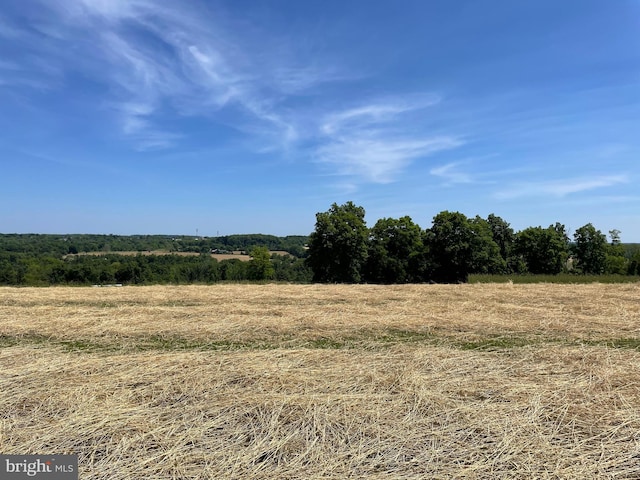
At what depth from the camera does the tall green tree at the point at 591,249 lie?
3909 centimetres

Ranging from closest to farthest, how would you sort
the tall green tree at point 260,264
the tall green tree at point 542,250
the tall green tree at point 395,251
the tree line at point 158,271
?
1. the tall green tree at point 395,251
2. the tall green tree at point 542,250
3. the tree line at point 158,271
4. the tall green tree at point 260,264

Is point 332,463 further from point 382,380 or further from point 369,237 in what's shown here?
point 369,237

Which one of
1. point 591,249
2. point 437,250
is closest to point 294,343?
point 437,250

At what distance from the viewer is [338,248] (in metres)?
29.4

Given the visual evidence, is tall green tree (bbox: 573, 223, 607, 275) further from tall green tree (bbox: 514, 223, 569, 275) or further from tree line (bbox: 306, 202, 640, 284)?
tree line (bbox: 306, 202, 640, 284)

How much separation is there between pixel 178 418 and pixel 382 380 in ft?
7.34

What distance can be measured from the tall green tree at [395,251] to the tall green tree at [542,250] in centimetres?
1240

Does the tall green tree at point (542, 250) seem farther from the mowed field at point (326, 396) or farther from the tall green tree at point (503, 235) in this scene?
the mowed field at point (326, 396)

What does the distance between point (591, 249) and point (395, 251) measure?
924 inches

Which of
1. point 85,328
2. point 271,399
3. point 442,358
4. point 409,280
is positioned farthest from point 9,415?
point 409,280

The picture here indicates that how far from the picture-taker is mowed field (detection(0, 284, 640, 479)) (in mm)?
2834

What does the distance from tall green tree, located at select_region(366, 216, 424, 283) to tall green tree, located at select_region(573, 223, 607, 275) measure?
66.4ft

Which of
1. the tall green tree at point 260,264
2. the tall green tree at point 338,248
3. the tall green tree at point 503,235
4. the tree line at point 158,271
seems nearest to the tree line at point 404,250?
the tall green tree at point 338,248

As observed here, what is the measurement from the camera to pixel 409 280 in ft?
101
